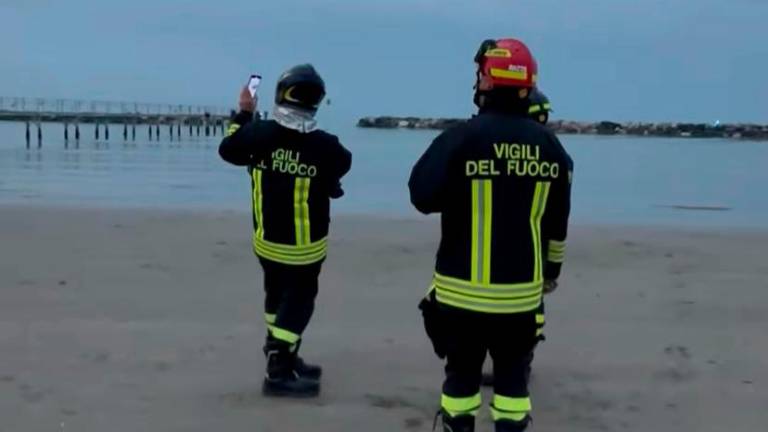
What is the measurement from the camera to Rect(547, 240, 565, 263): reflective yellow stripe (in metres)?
5.29

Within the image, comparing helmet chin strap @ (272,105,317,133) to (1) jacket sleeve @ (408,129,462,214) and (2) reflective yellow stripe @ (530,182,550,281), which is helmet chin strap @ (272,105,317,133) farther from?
(2) reflective yellow stripe @ (530,182,550,281)

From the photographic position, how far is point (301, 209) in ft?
21.0

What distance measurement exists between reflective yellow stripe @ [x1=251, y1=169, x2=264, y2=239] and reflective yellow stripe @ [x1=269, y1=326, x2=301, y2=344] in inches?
20.4

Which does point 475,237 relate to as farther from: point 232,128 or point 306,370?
point 306,370

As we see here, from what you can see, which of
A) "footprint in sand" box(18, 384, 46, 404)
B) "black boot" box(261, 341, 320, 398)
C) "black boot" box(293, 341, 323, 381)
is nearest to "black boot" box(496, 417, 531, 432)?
"black boot" box(261, 341, 320, 398)

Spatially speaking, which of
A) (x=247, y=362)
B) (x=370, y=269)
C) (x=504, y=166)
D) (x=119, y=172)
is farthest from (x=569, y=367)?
(x=119, y=172)

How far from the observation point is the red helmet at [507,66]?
16.0ft

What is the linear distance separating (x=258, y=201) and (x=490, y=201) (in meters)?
1.97

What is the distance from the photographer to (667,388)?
6910 mm

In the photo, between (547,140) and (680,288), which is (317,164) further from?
(680,288)

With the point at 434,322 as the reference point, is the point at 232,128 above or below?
above

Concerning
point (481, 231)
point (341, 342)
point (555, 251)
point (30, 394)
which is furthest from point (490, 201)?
point (341, 342)

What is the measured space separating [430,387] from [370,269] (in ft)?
15.6

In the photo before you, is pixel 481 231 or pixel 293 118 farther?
pixel 293 118
